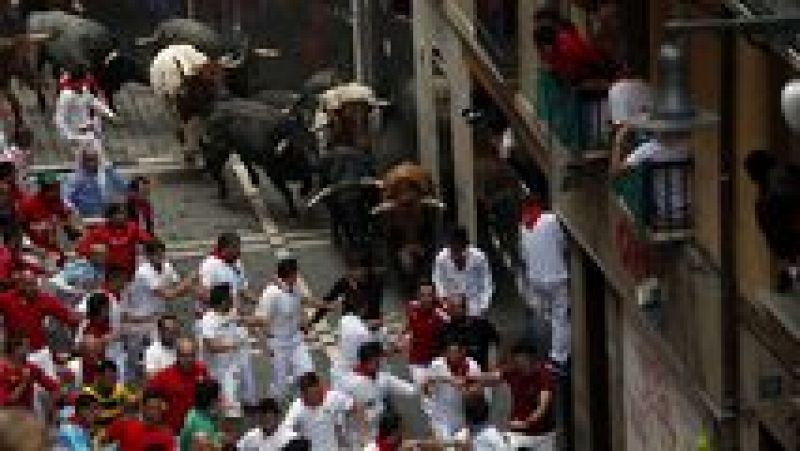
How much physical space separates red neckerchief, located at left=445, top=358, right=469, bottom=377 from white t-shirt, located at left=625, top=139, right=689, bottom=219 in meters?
2.79

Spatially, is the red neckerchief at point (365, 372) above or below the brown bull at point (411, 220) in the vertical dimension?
below

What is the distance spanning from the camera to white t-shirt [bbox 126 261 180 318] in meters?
20.4

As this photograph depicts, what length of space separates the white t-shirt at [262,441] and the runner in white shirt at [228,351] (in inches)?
86.5

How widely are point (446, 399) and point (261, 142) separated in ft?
30.3

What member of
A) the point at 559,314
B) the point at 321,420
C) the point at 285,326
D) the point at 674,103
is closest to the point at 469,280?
the point at 559,314

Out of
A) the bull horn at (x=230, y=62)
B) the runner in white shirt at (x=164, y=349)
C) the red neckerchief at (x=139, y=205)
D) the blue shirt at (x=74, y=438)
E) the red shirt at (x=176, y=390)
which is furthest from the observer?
the bull horn at (x=230, y=62)

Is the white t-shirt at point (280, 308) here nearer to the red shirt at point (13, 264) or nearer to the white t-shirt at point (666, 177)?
the red shirt at point (13, 264)

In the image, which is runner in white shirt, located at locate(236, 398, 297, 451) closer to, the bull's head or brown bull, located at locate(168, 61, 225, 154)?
the bull's head

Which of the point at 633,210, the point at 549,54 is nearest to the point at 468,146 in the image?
the point at 549,54

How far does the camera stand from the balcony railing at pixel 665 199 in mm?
16078

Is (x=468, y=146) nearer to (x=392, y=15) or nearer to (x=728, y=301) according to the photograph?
(x=392, y=15)

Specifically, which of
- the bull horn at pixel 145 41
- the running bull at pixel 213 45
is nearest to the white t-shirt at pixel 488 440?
the running bull at pixel 213 45

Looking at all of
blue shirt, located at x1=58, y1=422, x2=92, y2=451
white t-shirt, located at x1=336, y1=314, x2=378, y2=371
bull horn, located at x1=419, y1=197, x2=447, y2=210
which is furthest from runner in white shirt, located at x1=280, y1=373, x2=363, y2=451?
bull horn, located at x1=419, y1=197, x2=447, y2=210

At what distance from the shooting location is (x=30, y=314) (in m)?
19.1
